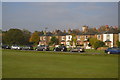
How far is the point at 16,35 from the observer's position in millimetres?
85688

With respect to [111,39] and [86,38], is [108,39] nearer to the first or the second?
[111,39]

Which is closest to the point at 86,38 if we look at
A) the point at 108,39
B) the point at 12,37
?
the point at 108,39

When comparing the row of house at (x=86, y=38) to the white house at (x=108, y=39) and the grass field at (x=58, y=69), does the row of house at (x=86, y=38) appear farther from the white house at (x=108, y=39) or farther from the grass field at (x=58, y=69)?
the grass field at (x=58, y=69)

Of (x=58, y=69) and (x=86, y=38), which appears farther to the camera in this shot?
(x=86, y=38)

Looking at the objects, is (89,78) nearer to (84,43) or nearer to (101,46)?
(101,46)

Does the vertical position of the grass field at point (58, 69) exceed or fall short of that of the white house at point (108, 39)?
it falls short

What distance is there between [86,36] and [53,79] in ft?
309

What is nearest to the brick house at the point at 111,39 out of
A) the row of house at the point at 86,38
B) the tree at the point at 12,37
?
the row of house at the point at 86,38

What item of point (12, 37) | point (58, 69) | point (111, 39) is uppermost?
point (12, 37)

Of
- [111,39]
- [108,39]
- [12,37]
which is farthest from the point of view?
[108,39]

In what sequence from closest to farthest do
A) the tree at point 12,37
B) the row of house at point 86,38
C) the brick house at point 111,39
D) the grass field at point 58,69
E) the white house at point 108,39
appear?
the grass field at point 58,69, the tree at point 12,37, the brick house at point 111,39, the row of house at point 86,38, the white house at point 108,39

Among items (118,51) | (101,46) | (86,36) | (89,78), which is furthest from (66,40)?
(89,78)

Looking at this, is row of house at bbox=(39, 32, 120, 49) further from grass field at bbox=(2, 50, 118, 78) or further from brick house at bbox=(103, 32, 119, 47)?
grass field at bbox=(2, 50, 118, 78)

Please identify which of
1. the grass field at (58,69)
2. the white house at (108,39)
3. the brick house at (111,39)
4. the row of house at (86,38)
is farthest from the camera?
the white house at (108,39)
